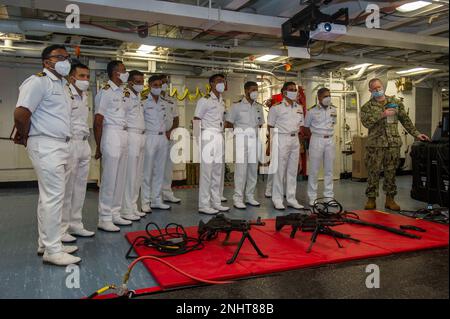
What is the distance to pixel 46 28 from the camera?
5.06 meters

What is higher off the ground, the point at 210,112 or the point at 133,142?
the point at 210,112

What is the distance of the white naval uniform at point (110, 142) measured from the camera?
4.20 meters

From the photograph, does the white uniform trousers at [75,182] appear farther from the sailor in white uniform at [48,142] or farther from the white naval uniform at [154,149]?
the white naval uniform at [154,149]

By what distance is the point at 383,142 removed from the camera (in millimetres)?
5367

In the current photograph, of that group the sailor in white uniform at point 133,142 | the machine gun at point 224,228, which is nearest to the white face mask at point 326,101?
the sailor in white uniform at point 133,142

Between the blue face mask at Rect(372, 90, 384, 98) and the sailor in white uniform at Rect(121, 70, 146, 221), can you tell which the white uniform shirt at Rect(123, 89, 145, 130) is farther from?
the blue face mask at Rect(372, 90, 384, 98)

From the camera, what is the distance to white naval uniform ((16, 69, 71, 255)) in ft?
10.0

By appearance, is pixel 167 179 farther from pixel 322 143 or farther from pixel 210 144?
pixel 322 143

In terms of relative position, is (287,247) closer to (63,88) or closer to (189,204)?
(63,88)

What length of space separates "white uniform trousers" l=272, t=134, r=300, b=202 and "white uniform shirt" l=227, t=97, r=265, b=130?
0.46 metres

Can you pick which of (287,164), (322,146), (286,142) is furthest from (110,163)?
(322,146)

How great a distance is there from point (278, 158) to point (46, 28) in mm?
3530

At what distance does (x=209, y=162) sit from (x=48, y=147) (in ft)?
7.88
